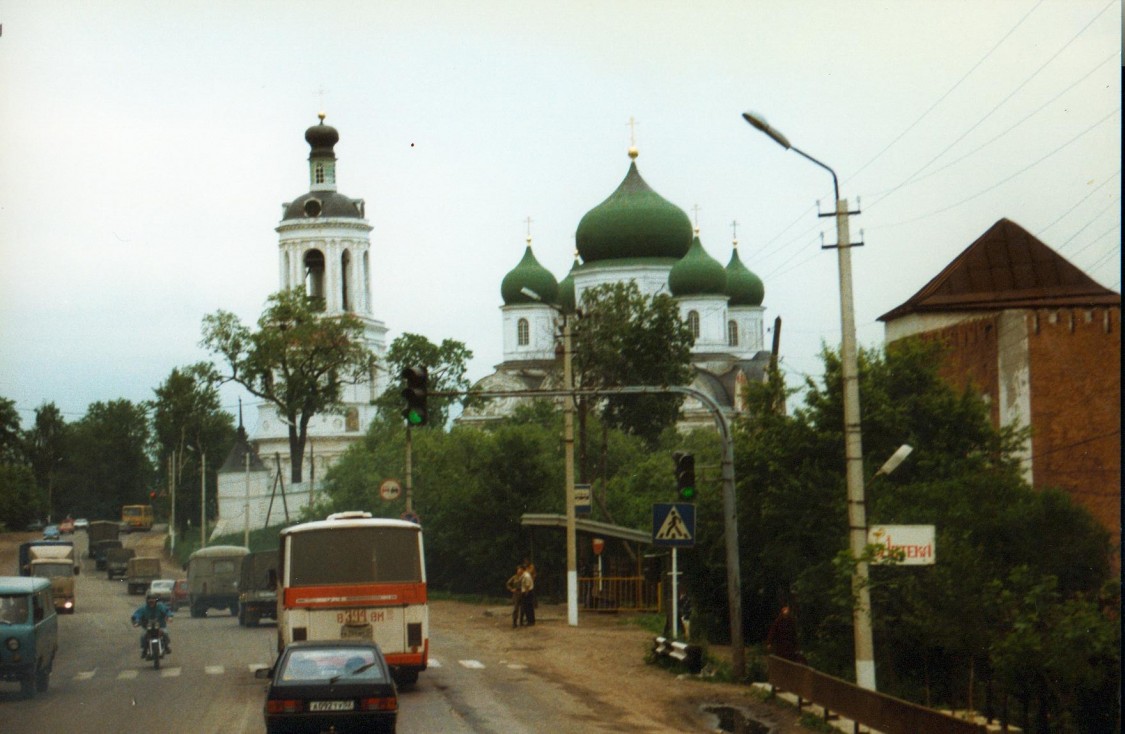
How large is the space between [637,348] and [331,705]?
65.6 meters

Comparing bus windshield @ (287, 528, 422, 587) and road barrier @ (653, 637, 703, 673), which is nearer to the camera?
bus windshield @ (287, 528, 422, 587)

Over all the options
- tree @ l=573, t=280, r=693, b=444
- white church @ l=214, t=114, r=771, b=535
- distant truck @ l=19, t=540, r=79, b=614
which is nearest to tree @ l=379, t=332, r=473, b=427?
white church @ l=214, t=114, r=771, b=535

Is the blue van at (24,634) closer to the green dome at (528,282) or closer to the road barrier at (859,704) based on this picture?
the road barrier at (859,704)

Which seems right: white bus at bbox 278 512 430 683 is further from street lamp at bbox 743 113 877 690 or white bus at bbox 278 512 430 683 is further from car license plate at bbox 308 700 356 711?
car license plate at bbox 308 700 356 711

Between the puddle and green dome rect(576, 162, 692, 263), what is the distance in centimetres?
8666

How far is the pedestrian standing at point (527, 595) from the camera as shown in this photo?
3691 cm

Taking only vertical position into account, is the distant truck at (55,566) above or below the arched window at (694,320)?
below

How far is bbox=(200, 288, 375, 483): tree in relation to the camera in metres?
92.1

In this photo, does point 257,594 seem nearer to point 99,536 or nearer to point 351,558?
point 351,558

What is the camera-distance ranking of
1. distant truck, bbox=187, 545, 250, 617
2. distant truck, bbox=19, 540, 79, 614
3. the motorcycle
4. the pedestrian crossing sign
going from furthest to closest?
distant truck, bbox=19, 540, 79, 614 < distant truck, bbox=187, 545, 250, 617 < the motorcycle < the pedestrian crossing sign

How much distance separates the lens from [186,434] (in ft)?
366

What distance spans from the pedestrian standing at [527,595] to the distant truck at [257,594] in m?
7.34

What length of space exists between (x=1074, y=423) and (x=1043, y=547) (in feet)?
45.2

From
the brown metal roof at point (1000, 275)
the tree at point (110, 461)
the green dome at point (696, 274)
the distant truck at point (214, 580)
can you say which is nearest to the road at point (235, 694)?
the distant truck at point (214, 580)
